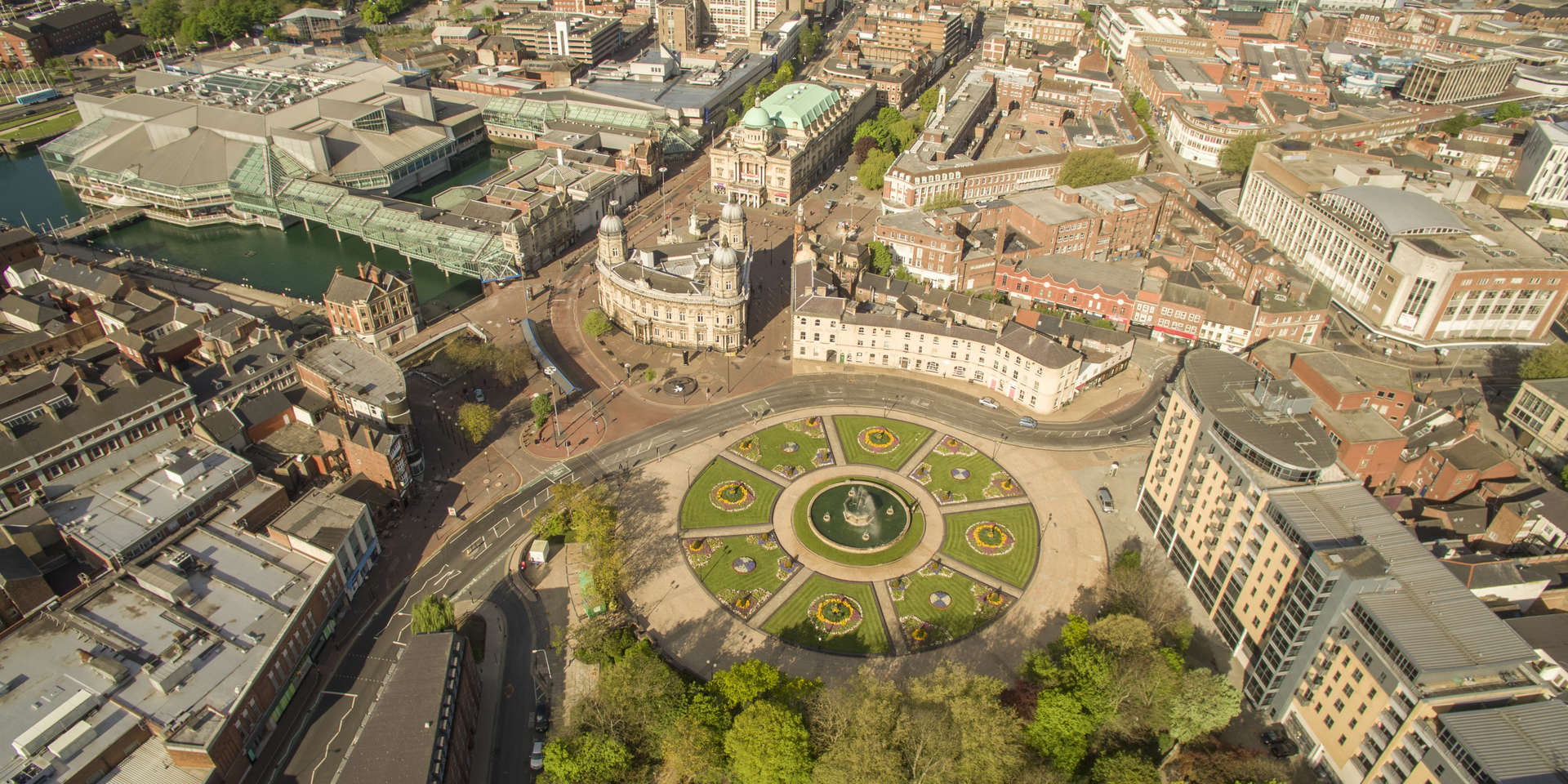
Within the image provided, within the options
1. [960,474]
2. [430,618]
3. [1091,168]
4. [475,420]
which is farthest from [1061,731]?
[1091,168]

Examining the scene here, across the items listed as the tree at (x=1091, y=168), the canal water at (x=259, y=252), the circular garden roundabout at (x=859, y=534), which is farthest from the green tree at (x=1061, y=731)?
the tree at (x=1091, y=168)

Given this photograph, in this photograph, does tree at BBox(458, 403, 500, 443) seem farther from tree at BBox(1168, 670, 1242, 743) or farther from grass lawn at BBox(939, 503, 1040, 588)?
tree at BBox(1168, 670, 1242, 743)

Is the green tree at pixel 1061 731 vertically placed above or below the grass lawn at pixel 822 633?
above

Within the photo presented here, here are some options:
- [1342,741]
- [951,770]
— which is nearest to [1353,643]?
[1342,741]

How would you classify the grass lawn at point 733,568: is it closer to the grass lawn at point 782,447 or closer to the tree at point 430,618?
the grass lawn at point 782,447

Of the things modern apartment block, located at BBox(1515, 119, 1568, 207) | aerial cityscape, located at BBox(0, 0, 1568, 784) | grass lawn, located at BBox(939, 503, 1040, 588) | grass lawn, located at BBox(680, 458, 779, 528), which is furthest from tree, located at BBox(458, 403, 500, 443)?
modern apartment block, located at BBox(1515, 119, 1568, 207)

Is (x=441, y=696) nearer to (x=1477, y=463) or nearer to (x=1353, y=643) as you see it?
(x=1353, y=643)
